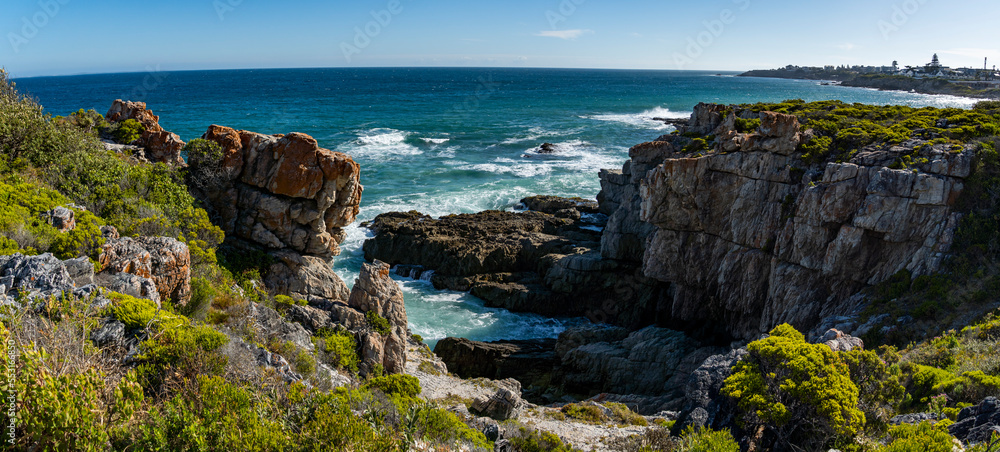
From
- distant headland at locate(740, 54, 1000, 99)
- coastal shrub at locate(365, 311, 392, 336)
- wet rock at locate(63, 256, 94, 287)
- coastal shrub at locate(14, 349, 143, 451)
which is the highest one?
distant headland at locate(740, 54, 1000, 99)

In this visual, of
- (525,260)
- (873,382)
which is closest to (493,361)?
(525,260)

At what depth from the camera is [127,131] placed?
23.8 meters

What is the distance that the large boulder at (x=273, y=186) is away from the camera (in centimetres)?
2142

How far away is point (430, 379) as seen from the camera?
19312 millimetres

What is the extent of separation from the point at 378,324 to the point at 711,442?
12.0 m

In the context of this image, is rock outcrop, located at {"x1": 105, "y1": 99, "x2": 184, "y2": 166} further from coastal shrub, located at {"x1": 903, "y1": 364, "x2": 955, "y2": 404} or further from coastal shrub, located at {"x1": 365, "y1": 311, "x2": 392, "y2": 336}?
coastal shrub, located at {"x1": 903, "y1": 364, "x2": 955, "y2": 404}

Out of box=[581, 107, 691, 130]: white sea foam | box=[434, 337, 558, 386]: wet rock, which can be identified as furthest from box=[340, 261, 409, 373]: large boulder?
box=[581, 107, 691, 130]: white sea foam

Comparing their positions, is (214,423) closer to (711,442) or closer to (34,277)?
(34,277)

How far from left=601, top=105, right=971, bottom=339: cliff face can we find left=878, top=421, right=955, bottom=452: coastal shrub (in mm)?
11910

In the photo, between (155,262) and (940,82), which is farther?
(940,82)

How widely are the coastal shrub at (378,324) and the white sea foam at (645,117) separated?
76.7 meters

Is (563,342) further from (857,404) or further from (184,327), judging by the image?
(184,327)

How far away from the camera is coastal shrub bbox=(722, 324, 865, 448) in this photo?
11172 millimetres

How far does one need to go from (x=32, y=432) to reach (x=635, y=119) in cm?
10121
